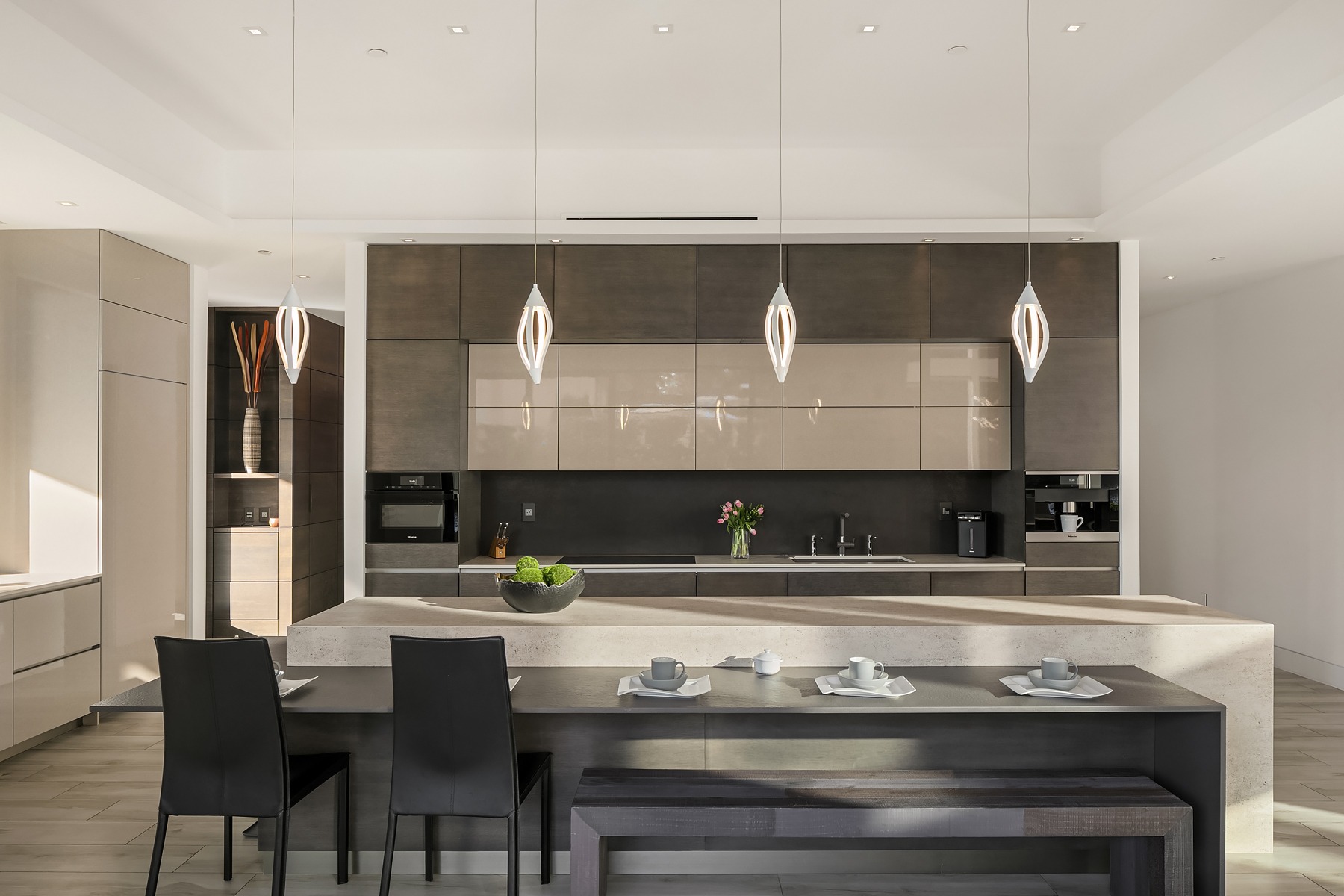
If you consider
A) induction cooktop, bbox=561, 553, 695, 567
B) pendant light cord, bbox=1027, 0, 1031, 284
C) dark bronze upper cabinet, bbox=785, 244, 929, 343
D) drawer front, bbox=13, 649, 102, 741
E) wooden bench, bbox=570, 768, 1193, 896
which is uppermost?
pendant light cord, bbox=1027, 0, 1031, 284

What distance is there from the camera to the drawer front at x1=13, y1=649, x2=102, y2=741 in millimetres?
3939

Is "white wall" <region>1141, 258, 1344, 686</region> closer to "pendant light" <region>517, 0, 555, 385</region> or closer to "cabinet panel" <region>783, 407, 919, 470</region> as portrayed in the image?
"cabinet panel" <region>783, 407, 919, 470</region>

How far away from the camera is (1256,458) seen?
583 centimetres

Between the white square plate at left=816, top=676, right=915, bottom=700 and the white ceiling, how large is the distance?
7.77 ft

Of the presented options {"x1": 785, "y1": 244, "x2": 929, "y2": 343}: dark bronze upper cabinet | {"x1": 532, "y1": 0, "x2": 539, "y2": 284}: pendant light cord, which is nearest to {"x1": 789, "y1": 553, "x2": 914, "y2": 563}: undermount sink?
{"x1": 785, "y1": 244, "x2": 929, "y2": 343}: dark bronze upper cabinet

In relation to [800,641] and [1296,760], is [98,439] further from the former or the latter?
[1296,760]

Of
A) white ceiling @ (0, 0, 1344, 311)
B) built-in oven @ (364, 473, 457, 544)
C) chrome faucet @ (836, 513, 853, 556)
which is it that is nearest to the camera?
white ceiling @ (0, 0, 1344, 311)

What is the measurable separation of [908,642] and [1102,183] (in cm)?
299

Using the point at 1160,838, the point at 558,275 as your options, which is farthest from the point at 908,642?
the point at 558,275

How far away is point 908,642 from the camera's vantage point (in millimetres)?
2928

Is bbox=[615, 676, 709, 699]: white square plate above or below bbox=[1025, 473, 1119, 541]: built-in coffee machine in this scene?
below

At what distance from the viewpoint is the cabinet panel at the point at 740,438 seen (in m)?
5.01

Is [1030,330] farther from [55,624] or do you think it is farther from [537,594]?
[55,624]

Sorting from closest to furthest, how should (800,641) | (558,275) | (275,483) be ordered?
(800,641)
(558,275)
(275,483)
